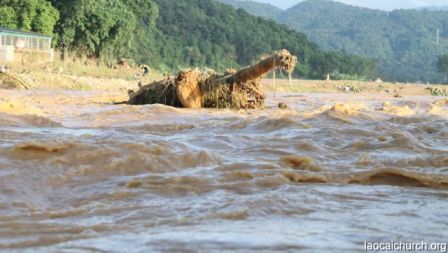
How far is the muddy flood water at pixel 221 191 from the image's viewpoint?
3.45m

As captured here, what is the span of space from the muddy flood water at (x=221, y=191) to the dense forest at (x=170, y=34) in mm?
40823

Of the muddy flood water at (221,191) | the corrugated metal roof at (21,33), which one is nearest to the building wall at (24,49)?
the corrugated metal roof at (21,33)

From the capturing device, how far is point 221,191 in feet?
15.8

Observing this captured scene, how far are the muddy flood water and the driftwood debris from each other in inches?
230

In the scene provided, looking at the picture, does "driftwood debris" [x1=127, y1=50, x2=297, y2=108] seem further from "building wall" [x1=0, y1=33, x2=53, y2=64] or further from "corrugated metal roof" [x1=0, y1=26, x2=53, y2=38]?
"corrugated metal roof" [x1=0, y1=26, x2=53, y2=38]

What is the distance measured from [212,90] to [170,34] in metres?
89.1

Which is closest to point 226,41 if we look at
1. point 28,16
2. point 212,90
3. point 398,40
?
point 28,16

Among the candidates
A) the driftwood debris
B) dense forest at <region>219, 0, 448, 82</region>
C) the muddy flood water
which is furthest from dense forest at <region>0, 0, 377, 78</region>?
dense forest at <region>219, 0, 448, 82</region>

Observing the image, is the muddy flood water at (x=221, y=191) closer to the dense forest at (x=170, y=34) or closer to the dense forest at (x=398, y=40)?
the dense forest at (x=170, y=34)

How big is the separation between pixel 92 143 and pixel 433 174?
2.85 m

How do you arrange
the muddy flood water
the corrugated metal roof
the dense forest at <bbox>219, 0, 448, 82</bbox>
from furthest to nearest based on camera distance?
the dense forest at <bbox>219, 0, 448, 82</bbox>
the corrugated metal roof
the muddy flood water

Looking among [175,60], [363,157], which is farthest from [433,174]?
[175,60]

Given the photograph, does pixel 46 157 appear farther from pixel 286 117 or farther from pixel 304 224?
pixel 286 117

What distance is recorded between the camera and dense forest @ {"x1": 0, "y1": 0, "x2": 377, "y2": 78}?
4825 centimetres
